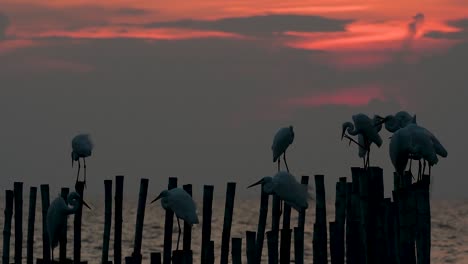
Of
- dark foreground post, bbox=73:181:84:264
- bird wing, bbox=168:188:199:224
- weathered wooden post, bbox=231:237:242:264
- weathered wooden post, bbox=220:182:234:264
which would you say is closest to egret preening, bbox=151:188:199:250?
bird wing, bbox=168:188:199:224

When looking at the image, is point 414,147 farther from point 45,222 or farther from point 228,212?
point 45,222

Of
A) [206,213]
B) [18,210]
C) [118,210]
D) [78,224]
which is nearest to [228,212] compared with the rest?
[206,213]

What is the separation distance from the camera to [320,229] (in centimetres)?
1512

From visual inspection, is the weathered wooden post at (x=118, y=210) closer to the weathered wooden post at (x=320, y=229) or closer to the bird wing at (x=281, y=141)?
the weathered wooden post at (x=320, y=229)

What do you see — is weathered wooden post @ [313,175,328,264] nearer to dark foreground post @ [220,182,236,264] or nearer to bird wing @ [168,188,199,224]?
dark foreground post @ [220,182,236,264]

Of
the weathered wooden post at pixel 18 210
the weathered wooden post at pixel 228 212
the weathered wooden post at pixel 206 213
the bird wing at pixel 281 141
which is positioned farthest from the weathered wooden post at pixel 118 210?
the bird wing at pixel 281 141

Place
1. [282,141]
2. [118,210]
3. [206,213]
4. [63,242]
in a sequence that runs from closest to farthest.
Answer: [206,213] → [63,242] → [118,210] → [282,141]

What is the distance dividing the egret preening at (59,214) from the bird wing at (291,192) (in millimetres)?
3199

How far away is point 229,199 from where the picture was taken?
16344 millimetres

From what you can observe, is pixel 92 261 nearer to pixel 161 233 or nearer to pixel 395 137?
pixel 161 233

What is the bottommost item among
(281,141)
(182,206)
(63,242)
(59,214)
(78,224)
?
(63,242)

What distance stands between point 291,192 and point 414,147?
2247mm

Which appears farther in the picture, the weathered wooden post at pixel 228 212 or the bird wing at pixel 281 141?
the bird wing at pixel 281 141

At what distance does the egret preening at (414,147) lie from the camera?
47.0ft
